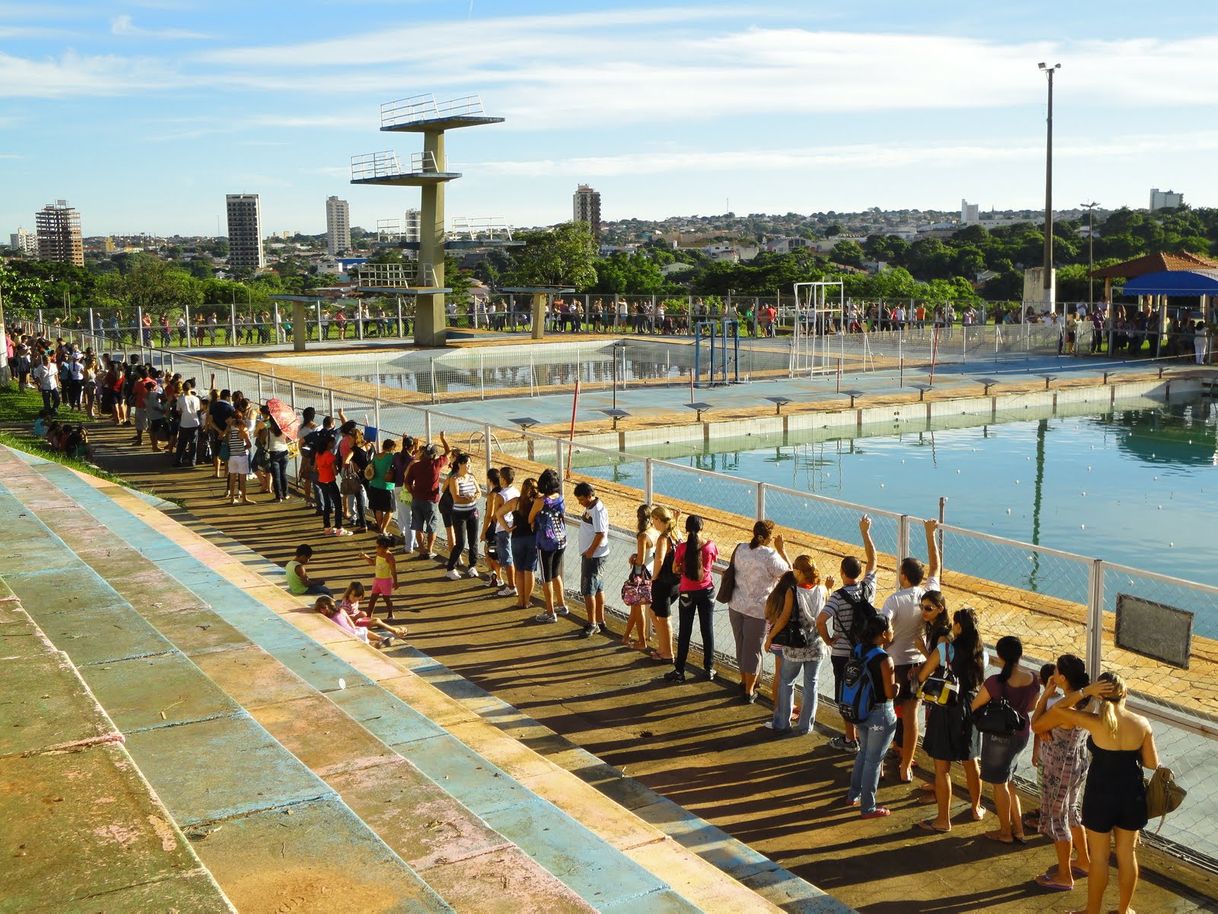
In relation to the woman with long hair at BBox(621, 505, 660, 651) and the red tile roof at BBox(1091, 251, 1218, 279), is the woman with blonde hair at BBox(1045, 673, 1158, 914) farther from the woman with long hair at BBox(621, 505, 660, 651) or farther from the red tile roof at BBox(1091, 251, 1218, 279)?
the red tile roof at BBox(1091, 251, 1218, 279)

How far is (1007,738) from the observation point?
7.22 meters

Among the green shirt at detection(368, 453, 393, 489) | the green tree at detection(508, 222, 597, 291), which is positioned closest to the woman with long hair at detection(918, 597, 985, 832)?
the green shirt at detection(368, 453, 393, 489)

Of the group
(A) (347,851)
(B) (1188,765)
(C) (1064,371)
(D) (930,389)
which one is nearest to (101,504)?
(A) (347,851)

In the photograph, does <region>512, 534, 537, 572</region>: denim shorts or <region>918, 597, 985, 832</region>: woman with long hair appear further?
<region>512, 534, 537, 572</region>: denim shorts

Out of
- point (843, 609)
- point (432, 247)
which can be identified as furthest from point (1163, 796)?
point (432, 247)

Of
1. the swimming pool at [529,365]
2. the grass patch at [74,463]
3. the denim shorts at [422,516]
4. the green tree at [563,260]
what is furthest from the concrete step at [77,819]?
Answer: the green tree at [563,260]

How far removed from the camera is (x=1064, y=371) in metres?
37.3

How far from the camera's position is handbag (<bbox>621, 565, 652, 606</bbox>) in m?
10.7

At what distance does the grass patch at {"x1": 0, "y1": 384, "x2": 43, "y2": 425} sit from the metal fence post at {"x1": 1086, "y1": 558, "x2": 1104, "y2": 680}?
22.5 metres

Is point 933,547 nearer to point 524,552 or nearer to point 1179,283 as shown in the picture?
point 524,552

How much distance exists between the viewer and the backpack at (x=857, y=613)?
26.6 ft

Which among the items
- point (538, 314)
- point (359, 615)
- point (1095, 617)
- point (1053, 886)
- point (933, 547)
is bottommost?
point (1053, 886)

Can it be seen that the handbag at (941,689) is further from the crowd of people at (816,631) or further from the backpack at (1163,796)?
the backpack at (1163,796)

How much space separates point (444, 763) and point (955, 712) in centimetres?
320
